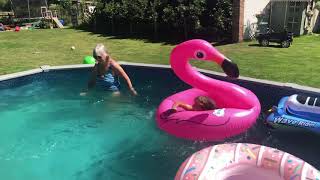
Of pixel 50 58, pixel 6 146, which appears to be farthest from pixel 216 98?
pixel 50 58

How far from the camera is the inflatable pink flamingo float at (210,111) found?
574 centimetres

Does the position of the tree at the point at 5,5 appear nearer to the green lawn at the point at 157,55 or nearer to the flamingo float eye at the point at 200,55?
the green lawn at the point at 157,55

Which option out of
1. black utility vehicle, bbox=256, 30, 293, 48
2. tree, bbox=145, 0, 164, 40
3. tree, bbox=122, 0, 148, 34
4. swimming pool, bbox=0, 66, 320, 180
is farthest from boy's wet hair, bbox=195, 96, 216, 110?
tree, bbox=122, 0, 148, 34

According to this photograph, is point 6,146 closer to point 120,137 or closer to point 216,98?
point 120,137

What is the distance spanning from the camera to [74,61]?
12055 millimetres

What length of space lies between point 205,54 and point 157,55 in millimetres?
6631

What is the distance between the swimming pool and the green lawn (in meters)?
1.44

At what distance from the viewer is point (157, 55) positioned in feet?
41.4

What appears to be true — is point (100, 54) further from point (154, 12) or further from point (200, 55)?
point (154, 12)

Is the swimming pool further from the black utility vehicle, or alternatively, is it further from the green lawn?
the black utility vehicle

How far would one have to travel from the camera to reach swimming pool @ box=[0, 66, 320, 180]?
233 inches

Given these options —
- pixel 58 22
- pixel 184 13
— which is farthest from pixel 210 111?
pixel 58 22

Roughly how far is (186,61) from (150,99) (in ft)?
8.35

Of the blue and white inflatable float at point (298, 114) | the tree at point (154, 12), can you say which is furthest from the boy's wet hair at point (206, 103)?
the tree at point (154, 12)
